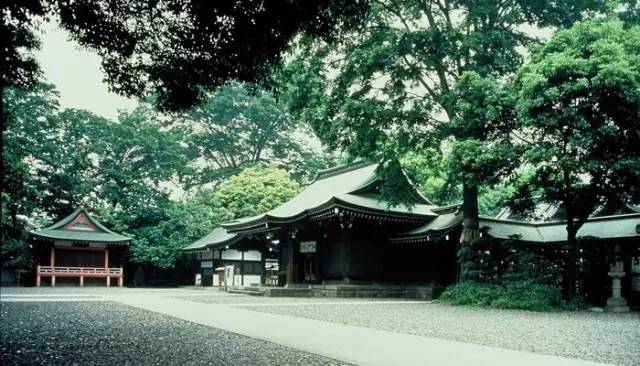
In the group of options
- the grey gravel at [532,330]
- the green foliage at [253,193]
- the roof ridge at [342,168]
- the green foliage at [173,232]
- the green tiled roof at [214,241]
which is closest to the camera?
the grey gravel at [532,330]

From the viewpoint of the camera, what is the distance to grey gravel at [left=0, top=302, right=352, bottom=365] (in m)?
5.78

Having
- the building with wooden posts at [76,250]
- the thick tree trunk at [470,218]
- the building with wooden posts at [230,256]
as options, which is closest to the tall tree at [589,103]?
the thick tree trunk at [470,218]

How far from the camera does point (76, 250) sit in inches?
1369

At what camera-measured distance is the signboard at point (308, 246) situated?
23.6 meters

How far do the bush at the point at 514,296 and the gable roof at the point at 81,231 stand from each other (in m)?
24.5

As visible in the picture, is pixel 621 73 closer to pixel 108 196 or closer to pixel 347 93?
pixel 347 93

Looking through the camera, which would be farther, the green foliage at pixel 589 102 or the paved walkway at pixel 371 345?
the green foliage at pixel 589 102

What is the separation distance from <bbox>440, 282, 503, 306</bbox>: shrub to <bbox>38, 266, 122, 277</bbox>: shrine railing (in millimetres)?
24635

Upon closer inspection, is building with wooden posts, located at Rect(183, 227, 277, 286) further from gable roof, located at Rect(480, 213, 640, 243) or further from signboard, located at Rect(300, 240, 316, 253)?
gable roof, located at Rect(480, 213, 640, 243)

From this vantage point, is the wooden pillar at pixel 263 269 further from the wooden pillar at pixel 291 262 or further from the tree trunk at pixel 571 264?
the tree trunk at pixel 571 264

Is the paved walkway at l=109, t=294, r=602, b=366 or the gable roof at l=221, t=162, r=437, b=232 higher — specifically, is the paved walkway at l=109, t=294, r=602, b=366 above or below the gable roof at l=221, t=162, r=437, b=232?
below

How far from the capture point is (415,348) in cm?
682

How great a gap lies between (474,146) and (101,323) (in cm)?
1118

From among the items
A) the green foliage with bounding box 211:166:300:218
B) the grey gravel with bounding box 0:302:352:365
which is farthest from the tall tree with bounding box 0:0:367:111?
the green foliage with bounding box 211:166:300:218
